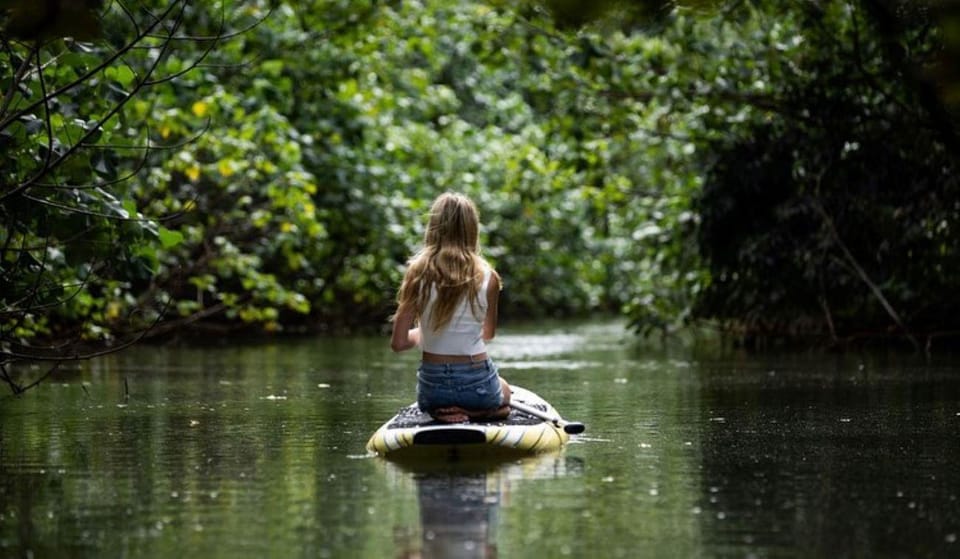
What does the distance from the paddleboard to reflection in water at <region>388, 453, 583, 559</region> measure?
0.39 ft

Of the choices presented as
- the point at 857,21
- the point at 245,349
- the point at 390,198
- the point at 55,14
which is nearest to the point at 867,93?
the point at 857,21

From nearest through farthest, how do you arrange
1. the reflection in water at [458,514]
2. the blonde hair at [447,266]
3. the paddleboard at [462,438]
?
1. the reflection in water at [458,514]
2. the paddleboard at [462,438]
3. the blonde hair at [447,266]

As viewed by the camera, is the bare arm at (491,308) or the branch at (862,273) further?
the branch at (862,273)

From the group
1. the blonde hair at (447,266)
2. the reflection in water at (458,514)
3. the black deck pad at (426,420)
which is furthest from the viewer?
the blonde hair at (447,266)

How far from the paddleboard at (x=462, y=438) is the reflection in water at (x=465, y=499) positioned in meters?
0.12

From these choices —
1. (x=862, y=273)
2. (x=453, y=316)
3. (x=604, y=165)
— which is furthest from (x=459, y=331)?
(x=604, y=165)

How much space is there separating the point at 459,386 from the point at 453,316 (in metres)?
0.43

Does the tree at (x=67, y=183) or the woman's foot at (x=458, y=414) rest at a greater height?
the tree at (x=67, y=183)

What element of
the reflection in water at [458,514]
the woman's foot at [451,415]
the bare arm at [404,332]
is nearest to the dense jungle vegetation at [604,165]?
the bare arm at [404,332]

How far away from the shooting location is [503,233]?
138 feet

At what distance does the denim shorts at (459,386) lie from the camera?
10641mm

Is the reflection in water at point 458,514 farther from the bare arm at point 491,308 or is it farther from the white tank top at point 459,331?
the bare arm at point 491,308

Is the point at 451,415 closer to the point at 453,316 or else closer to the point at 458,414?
the point at 458,414

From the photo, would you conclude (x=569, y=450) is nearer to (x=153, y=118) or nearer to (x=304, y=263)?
(x=153, y=118)
